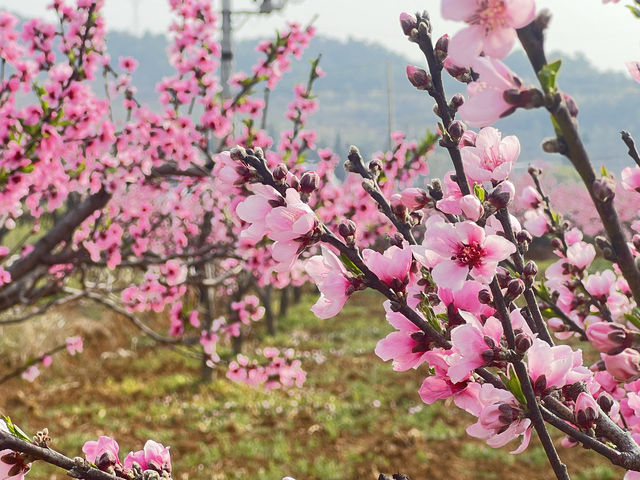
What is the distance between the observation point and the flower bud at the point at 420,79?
0.88 m

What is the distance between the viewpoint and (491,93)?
0.68 m

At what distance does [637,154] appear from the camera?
1068 mm

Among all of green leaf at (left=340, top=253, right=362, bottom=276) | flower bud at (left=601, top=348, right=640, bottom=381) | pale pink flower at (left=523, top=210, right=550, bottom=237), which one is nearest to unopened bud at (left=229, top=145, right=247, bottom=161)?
green leaf at (left=340, top=253, right=362, bottom=276)

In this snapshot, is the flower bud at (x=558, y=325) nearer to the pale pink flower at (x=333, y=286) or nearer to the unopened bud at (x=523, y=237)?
the unopened bud at (x=523, y=237)

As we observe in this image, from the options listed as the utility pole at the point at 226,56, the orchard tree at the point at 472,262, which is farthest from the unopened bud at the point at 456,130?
the utility pole at the point at 226,56

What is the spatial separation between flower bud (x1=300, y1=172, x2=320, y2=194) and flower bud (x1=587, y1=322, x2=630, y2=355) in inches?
18.9

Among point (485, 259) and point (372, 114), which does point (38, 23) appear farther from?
point (372, 114)

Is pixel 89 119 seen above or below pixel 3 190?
above

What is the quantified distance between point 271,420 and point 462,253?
683cm

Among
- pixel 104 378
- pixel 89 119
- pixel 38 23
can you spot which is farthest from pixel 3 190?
pixel 104 378

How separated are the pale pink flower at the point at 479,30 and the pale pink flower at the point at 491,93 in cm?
1

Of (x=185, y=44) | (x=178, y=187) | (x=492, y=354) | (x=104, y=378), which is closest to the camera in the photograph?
(x=492, y=354)

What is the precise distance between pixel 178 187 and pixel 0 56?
8.67 feet

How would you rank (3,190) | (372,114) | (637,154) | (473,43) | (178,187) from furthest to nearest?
(372,114) < (178,187) < (3,190) < (637,154) < (473,43)
